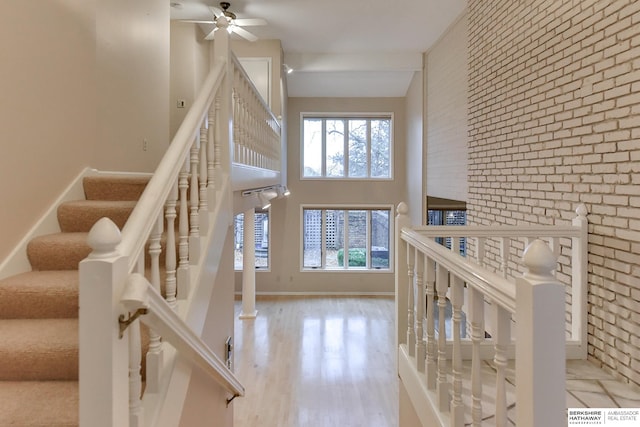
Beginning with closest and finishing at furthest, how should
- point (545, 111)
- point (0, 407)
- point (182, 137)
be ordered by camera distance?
point (0, 407) < point (182, 137) < point (545, 111)

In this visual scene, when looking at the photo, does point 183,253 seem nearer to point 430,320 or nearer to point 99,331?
point 99,331

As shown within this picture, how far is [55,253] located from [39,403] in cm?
89

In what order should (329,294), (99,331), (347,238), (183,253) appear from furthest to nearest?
(347,238)
(329,294)
(183,253)
(99,331)

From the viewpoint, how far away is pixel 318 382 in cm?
459

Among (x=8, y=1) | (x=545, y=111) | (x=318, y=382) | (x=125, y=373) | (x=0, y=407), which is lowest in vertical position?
(x=318, y=382)

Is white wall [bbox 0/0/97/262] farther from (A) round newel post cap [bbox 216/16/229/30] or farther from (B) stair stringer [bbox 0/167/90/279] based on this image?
(A) round newel post cap [bbox 216/16/229/30]

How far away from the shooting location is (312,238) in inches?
338

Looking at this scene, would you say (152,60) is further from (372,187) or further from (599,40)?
(372,187)

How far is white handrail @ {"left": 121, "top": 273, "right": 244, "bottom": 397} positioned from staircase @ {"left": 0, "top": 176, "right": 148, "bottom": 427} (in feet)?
1.40

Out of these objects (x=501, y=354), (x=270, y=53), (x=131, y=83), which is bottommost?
(x=501, y=354)

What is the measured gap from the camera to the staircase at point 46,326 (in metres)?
1.36

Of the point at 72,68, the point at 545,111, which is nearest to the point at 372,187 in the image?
the point at 545,111

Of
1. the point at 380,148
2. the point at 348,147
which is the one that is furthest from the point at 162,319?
the point at 380,148

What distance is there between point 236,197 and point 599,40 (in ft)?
8.86
